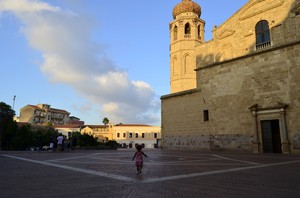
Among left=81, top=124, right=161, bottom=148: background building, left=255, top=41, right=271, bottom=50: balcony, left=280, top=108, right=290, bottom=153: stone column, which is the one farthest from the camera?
left=81, top=124, right=161, bottom=148: background building

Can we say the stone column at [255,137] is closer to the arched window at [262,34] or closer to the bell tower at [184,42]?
the arched window at [262,34]

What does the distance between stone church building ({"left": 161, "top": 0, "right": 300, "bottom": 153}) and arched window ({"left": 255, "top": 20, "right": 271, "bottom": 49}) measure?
90 millimetres

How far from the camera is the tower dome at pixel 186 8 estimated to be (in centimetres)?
4700

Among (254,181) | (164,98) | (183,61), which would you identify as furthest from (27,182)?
(183,61)

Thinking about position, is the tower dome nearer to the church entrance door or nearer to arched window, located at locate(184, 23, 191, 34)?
arched window, located at locate(184, 23, 191, 34)

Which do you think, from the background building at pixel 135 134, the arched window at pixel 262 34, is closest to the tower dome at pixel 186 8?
the arched window at pixel 262 34

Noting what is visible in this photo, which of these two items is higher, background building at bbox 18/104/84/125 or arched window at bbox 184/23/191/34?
arched window at bbox 184/23/191/34

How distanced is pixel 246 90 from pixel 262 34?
211 inches

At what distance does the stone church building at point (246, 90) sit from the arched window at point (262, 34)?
0.29 ft

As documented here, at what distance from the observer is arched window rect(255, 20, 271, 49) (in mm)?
22547

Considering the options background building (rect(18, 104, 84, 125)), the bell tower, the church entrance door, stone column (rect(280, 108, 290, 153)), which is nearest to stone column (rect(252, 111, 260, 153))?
the church entrance door

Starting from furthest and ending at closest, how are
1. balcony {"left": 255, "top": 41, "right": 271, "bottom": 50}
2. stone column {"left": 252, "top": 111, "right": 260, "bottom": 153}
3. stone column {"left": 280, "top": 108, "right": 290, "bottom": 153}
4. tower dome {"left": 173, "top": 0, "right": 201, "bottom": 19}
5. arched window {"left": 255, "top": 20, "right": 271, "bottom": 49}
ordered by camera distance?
tower dome {"left": 173, "top": 0, "right": 201, "bottom": 19} < arched window {"left": 255, "top": 20, "right": 271, "bottom": 49} < balcony {"left": 255, "top": 41, "right": 271, "bottom": 50} < stone column {"left": 252, "top": 111, "right": 260, "bottom": 153} < stone column {"left": 280, "top": 108, "right": 290, "bottom": 153}

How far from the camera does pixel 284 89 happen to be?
20.2 metres

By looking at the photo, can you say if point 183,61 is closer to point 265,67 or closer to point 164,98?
point 164,98
